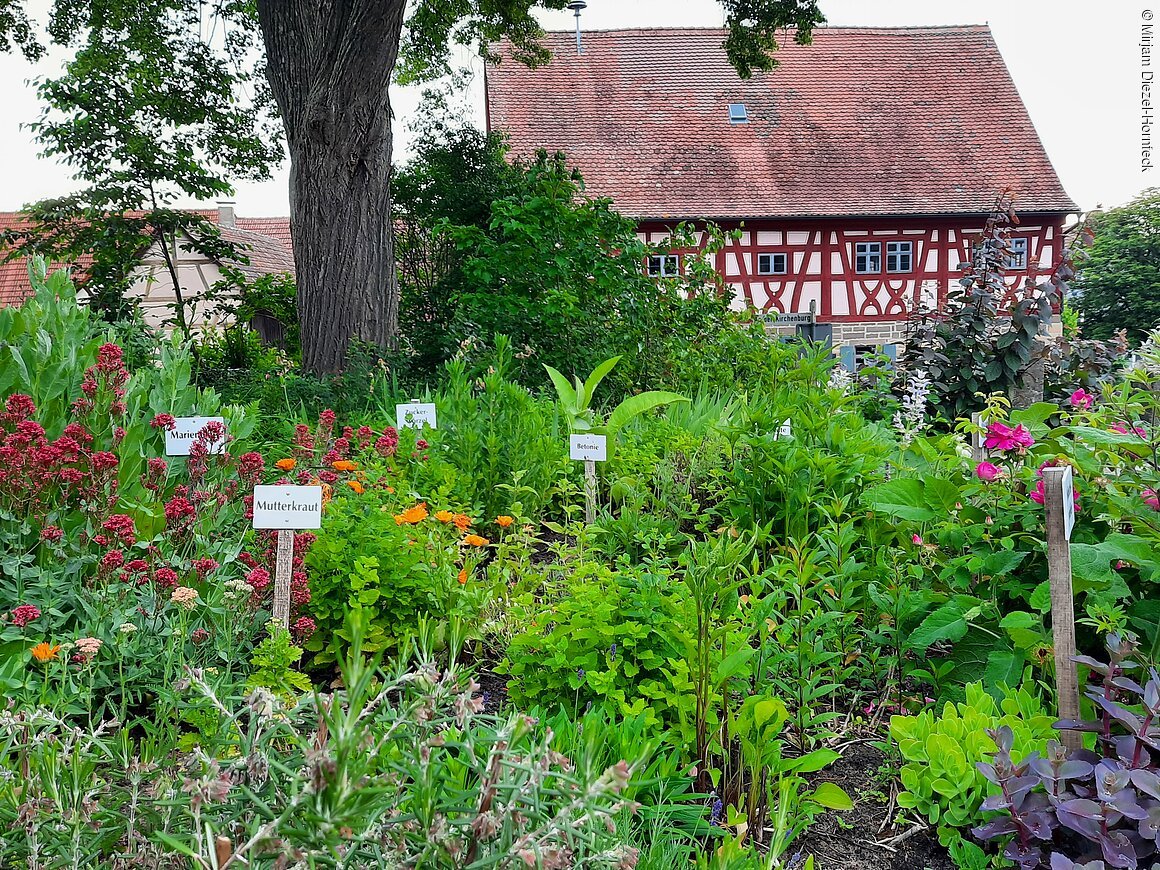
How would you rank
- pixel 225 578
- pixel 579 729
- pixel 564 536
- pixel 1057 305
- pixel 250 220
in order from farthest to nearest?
1. pixel 250 220
2. pixel 1057 305
3. pixel 564 536
4. pixel 225 578
5. pixel 579 729

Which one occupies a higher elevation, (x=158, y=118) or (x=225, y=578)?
(x=158, y=118)

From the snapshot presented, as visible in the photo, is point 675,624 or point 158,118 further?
point 158,118

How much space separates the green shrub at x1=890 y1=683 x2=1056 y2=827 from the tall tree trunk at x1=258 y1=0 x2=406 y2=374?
194 inches

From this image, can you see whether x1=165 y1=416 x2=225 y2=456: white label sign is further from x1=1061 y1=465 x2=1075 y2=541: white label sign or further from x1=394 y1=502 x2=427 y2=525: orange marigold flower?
x1=1061 y1=465 x2=1075 y2=541: white label sign

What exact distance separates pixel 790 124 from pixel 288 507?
766 inches

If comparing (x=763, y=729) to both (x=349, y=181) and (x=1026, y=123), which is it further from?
(x=1026, y=123)

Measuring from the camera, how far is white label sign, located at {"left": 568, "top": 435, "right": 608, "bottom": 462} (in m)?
3.56

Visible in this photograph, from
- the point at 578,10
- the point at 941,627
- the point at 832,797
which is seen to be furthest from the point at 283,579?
the point at 578,10

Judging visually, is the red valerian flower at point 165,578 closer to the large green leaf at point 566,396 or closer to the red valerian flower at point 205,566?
the red valerian flower at point 205,566

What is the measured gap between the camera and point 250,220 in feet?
135

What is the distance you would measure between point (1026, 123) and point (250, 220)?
31988 millimetres

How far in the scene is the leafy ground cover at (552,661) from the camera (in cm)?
138

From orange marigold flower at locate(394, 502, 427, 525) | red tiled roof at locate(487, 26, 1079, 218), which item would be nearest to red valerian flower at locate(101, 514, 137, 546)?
orange marigold flower at locate(394, 502, 427, 525)

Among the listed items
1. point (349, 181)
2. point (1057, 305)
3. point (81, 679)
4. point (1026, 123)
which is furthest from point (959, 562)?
point (1026, 123)
